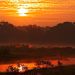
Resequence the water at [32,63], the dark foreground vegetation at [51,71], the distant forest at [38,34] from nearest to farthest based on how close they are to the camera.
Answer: the dark foreground vegetation at [51,71], the water at [32,63], the distant forest at [38,34]

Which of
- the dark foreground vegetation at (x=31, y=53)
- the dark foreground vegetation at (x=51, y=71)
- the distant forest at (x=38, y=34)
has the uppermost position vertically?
the distant forest at (x=38, y=34)

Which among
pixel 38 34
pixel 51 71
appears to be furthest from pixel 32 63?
pixel 38 34

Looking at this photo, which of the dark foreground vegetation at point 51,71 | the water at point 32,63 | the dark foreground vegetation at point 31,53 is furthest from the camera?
the dark foreground vegetation at point 31,53

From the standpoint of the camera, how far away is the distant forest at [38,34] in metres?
56.2

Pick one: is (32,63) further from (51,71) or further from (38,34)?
(38,34)

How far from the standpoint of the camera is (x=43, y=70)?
34.9 m

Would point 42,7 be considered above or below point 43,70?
above

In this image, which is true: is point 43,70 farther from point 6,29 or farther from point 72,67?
point 6,29

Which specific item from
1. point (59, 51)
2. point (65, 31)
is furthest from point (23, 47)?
point (65, 31)

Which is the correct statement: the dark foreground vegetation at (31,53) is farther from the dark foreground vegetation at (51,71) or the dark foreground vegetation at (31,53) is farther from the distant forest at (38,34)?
the dark foreground vegetation at (51,71)

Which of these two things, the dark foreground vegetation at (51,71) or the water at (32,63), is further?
the water at (32,63)

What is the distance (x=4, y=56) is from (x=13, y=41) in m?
10.8

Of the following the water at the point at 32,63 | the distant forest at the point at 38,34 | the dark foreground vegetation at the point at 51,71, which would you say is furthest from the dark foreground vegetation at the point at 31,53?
the dark foreground vegetation at the point at 51,71

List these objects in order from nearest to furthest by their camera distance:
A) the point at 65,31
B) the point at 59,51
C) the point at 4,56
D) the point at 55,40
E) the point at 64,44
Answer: the point at 4,56 < the point at 59,51 < the point at 64,44 < the point at 55,40 < the point at 65,31
